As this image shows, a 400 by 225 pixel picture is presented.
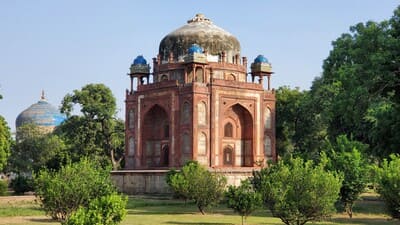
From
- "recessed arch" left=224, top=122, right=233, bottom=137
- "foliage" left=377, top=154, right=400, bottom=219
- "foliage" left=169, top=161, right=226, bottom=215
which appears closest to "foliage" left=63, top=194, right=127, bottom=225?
"foliage" left=377, top=154, right=400, bottom=219

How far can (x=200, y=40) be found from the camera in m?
41.2

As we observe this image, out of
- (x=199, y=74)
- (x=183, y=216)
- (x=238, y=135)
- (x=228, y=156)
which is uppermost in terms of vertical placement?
(x=199, y=74)

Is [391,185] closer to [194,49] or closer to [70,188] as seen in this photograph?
[70,188]

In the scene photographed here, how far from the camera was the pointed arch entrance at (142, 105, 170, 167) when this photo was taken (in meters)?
39.6

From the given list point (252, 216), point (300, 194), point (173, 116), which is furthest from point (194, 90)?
point (300, 194)

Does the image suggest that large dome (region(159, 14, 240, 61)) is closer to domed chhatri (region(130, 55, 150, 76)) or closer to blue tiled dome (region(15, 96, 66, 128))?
domed chhatri (region(130, 55, 150, 76))

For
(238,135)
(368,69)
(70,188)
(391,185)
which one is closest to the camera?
(70,188)

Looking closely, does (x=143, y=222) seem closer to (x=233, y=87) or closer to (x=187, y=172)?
(x=187, y=172)

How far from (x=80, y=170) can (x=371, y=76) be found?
9033 mm

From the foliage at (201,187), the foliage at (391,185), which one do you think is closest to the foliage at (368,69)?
the foliage at (391,185)

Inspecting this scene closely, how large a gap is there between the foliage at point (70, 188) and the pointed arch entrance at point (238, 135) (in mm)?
21995

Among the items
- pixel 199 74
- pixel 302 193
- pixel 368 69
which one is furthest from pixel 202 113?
pixel 302 193

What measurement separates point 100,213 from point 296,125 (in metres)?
33.3

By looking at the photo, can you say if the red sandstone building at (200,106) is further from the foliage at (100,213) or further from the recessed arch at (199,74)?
the foliage at (100,213)
